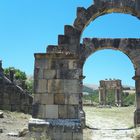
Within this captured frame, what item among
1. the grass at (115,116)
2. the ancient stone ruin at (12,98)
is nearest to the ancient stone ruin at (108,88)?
the grass at (115,116)

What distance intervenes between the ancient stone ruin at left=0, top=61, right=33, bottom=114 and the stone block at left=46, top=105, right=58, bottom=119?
11.2 metres

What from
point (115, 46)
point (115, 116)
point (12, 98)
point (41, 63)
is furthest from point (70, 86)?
point (115, 116)

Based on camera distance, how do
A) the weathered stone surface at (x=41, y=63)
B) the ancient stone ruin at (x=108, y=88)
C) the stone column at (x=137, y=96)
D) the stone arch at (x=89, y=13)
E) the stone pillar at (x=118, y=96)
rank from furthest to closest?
the ancient stone ruin at (x=108, y=88) < the stone pillar at (x=118, y=96) < the stone column at (x=137, y=96) < the stone arch at (x=89, y=13) < the weathered stone surface at (x=41, y=63)

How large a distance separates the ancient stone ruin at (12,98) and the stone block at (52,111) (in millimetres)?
11181

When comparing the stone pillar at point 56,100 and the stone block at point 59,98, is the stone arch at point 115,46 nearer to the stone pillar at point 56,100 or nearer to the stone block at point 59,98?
the stone pillar at point 56,100

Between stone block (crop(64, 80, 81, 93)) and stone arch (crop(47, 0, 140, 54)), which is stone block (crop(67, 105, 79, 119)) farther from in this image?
stone arch (crop(47, 0, 140, 54))

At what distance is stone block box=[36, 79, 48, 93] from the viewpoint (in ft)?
27.4

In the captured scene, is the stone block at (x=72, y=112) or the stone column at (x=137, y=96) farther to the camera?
the stone column at (x=137, y=96)

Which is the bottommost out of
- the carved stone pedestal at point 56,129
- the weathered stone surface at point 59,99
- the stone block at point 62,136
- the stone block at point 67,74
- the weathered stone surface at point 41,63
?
the stone block at point 62,136

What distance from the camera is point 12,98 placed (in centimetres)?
1966

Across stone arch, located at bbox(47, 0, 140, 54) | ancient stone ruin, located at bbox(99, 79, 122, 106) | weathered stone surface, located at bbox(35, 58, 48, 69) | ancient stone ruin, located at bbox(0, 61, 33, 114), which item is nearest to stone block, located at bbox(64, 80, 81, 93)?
weathered stone surface, located at bbox(35, 58, 48, 69)

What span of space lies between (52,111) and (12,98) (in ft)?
38.3

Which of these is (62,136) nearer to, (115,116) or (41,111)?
(41,111)

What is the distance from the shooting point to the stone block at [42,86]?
27.4ft
